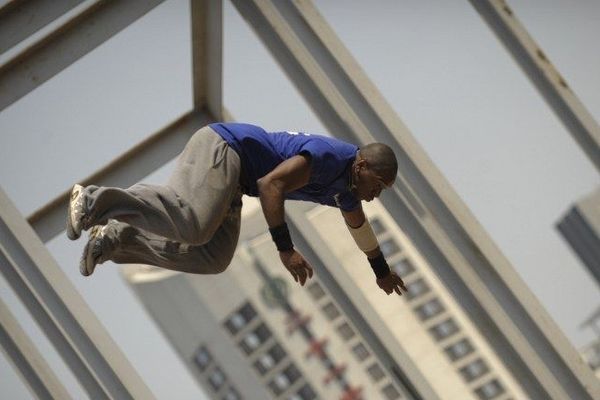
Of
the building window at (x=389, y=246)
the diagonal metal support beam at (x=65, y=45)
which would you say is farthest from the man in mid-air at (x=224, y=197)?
the building window at (x=389, y=246)

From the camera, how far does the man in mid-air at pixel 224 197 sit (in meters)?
3.83

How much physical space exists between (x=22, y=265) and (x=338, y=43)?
1.54 m

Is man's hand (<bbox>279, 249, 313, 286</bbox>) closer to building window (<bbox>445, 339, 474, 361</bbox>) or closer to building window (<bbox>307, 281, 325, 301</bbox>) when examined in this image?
building window (<bbox>307, 281, 325, 301</bbox>)

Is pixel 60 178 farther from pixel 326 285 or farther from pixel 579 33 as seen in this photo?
pixel 579 33

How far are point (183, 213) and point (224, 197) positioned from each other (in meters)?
0.16

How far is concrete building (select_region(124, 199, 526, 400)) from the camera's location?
6.29 metres

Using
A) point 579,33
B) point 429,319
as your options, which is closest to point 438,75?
point 579,33

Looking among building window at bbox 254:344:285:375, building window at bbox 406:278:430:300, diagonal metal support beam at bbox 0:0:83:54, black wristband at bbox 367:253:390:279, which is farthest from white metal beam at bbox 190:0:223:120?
building window at bbox 254:344:285:375

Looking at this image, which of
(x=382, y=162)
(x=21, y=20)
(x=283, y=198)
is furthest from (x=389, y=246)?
(x=283, y=198)

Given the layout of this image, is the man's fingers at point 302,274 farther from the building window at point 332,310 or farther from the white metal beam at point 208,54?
the building window at point 332,310

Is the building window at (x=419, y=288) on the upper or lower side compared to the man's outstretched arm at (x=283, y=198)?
lower

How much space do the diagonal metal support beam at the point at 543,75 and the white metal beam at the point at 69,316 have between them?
5.97 ft

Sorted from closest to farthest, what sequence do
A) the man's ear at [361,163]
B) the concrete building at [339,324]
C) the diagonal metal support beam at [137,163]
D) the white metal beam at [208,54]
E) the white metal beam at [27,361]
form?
1. the man's ear at [361,163]
2. the white metal beam at [208,54]
3. the white metal beam at [27,361]
4. the concrete building at [339,324]
5. the diagonal metal support beam at [137,163]

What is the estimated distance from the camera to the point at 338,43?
15.6 feet
